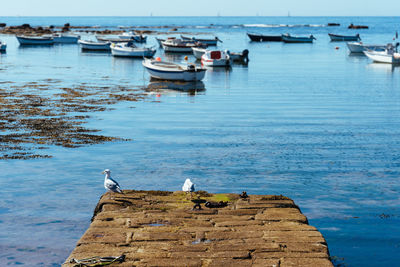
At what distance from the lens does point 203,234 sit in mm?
9711

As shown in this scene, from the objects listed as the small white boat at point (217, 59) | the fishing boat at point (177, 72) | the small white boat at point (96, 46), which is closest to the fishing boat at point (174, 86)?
the fishing boat at point (177, 72)

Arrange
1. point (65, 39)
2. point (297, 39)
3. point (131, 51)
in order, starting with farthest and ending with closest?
point (297, 39), point (65, 39), point (131, 51)

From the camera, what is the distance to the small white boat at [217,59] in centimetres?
5384

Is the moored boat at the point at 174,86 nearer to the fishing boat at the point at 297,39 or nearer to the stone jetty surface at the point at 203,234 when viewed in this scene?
the stone jetty surface at the point at 203,234

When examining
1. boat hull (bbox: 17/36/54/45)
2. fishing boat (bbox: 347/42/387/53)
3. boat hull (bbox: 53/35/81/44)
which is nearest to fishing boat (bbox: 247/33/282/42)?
boat hull (bbox: 53/35/81/44)

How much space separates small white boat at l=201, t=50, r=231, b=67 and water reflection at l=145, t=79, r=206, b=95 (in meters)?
11.4

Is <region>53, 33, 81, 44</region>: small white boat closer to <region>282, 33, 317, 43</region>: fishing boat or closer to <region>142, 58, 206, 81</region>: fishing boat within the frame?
<region>282, 33, 317, 43</region>: fishing boat

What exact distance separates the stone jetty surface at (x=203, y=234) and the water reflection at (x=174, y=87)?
25.3 meters

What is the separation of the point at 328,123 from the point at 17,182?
1424 centimetres

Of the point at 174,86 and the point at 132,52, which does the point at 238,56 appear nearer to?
the point at 132,52

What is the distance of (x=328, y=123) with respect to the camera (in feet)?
82.6

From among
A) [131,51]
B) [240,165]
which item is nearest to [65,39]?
[131,51]

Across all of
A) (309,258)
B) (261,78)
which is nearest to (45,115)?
(309,258)

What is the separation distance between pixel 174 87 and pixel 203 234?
3053 cm
